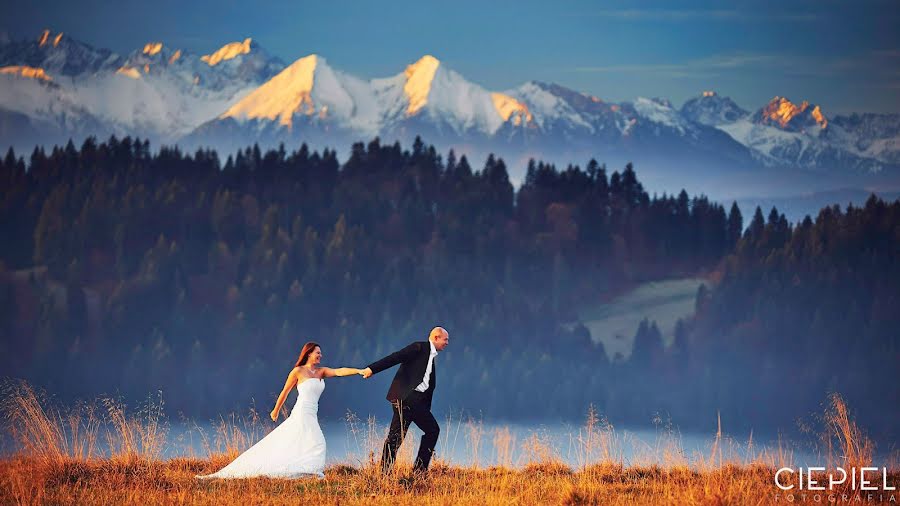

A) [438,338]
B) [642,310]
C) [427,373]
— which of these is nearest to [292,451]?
[427,373]

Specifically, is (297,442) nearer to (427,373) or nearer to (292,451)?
(292,451)

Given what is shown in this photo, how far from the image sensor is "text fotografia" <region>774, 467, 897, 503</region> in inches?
525

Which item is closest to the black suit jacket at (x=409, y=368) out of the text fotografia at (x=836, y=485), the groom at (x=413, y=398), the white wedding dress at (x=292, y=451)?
the groom at (x=413, y=398)

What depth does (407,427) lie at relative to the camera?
576 inches

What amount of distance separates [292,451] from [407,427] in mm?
1499

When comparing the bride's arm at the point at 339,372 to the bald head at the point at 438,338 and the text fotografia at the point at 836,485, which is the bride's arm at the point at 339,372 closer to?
the bald head at the point at 438,338

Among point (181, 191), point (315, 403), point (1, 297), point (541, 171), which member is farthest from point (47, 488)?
point (541, 171)

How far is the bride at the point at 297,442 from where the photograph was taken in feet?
49.4

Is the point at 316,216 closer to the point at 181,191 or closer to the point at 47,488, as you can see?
the point at 181,191

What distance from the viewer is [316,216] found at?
157375mm

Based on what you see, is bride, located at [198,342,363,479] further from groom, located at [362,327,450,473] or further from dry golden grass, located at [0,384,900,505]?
groom, located at [362,327,450,473]

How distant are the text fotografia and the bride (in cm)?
459

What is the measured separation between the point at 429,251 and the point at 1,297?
45.1m

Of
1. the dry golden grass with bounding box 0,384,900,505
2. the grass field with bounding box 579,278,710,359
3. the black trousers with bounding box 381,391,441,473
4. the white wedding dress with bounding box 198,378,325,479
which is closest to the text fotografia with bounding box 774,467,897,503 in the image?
the dry golden grass with bounding box 0,384,900,505
